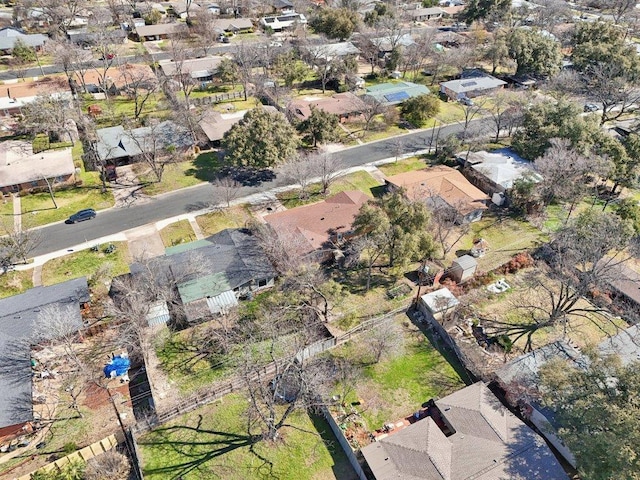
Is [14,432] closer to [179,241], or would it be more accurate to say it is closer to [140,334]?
[140,334]

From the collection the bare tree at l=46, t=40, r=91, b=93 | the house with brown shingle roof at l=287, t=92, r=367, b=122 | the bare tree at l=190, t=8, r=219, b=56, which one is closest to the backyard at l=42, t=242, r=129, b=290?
the house with brown shingle roof at l=287, t=92, r=367, b=122

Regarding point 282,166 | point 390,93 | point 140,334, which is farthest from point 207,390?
point 390,93

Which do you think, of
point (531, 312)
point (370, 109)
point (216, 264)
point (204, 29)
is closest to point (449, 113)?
point (370, 109)

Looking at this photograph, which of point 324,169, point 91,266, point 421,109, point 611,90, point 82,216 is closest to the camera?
point 91,266

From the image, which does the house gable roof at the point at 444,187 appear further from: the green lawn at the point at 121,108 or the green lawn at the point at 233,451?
the green lawn at the point at 121,108

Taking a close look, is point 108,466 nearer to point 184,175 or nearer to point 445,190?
point 184,175

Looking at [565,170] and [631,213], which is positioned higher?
[565,170]

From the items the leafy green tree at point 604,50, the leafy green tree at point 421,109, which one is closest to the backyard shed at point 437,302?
the leafy green tree at point 421,109
